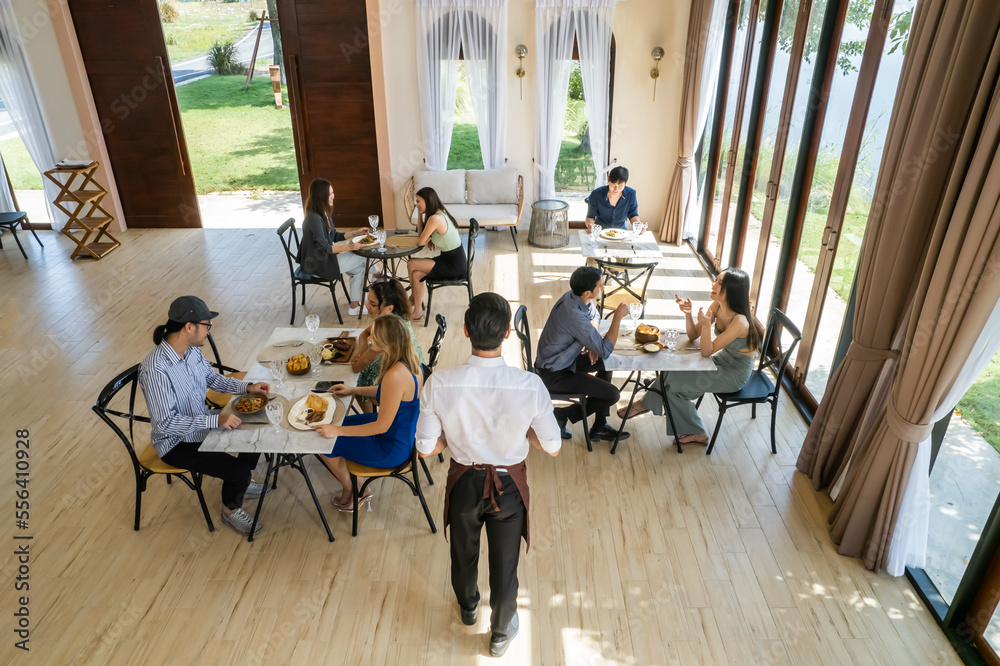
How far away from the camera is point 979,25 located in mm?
2785

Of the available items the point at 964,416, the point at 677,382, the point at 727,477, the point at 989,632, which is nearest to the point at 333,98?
the point at 677,382

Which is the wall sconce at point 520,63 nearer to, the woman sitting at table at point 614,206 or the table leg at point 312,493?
the woman sitting at table at point 614,206

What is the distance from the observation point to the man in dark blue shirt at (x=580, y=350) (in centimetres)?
399

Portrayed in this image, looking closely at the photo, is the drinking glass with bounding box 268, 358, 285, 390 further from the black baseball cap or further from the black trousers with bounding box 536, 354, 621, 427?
the black trousers with bounding box 536, 354, 621, 427

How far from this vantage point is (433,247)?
6133 millimetres

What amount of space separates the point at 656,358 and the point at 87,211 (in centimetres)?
823

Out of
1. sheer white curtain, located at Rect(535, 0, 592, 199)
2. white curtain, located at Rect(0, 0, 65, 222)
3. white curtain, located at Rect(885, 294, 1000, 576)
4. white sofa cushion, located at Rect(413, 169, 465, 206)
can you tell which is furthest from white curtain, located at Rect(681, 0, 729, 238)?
white curtain, located at Rect(0, 0, 65, 222)

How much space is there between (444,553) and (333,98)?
6.52m

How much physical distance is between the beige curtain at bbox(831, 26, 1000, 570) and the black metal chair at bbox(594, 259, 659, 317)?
243 cm

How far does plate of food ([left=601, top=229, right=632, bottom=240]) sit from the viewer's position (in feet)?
20.2

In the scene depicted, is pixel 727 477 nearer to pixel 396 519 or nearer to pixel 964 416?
pixel 964 416

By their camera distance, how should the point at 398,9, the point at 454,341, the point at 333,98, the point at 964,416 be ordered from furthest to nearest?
the point at 333,98 → the point at 398,9 → the point at 454,341 → the point at 964,416

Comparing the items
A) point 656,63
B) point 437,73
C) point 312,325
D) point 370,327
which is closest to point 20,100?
point 437,73

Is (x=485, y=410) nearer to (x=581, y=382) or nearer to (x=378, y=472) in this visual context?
(x=378, y=472)
